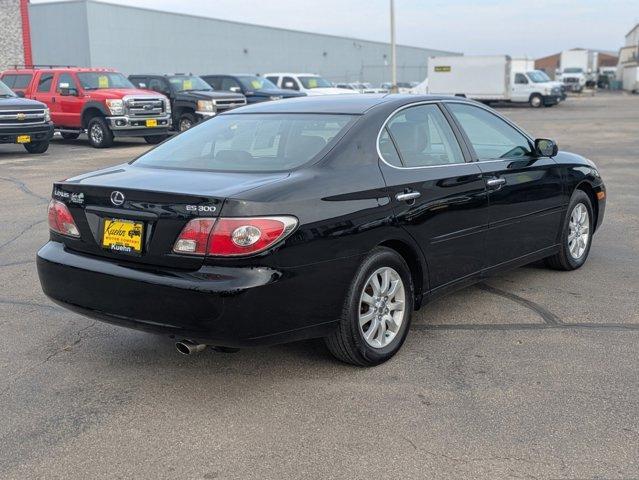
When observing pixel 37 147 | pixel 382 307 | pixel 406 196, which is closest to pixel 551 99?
pixel 37 147

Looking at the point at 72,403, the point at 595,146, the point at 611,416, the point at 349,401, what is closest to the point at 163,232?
the point at 72,403

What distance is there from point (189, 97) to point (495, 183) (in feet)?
55.9

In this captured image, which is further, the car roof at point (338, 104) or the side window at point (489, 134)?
the side window at point (489, 134)

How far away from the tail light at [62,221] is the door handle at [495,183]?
109 inches

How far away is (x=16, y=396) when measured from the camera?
4.07m

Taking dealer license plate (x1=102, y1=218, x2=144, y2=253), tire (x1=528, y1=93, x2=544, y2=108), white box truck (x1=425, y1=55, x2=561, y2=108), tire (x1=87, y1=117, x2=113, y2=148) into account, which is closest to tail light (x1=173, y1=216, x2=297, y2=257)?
dealer license plate (x1=102, y1=218, x2=144, y2=253)

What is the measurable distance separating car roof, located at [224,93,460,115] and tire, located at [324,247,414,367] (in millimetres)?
1018

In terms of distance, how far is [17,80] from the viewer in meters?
21.2

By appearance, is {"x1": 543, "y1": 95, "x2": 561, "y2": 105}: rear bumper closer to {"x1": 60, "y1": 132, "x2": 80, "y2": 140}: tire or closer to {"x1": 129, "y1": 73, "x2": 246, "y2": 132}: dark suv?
{"x1": 129, "y1": 73, "x2": 246, "y2": 132}: dark suv

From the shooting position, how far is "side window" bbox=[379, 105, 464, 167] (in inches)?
186

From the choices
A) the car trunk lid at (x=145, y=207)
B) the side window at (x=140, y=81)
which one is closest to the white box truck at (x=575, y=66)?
the side window at (x=140, y=81)

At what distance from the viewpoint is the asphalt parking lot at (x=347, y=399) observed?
3328 millimetres

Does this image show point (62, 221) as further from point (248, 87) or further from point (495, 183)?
point (248, 87)

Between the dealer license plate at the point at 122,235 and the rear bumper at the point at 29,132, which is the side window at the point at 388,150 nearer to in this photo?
the dealer license plate at the point at 122,235
